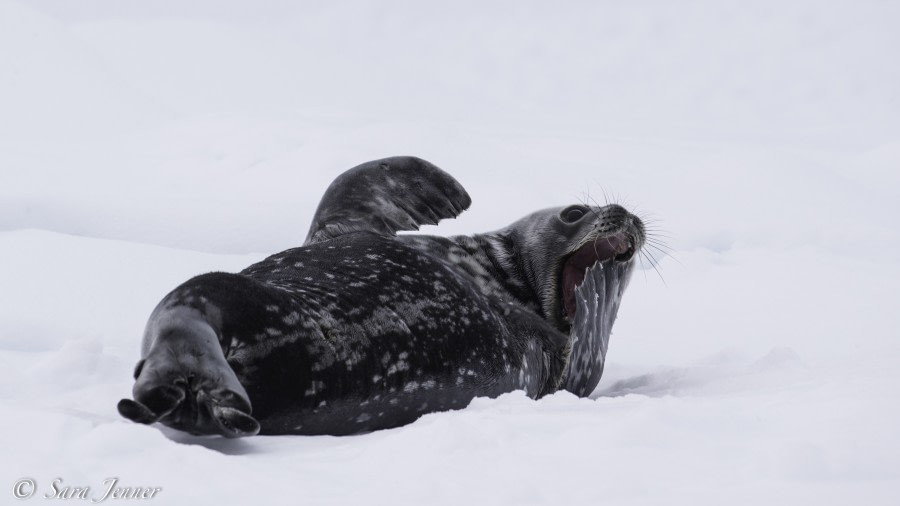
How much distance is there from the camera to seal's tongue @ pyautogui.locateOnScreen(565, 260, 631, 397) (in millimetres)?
3666

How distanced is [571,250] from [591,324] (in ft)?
1.19

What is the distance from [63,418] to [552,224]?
2.43m

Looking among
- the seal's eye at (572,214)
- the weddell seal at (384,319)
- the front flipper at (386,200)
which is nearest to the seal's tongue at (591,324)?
the weddell seal at (384,319)

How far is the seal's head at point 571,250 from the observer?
3979mm

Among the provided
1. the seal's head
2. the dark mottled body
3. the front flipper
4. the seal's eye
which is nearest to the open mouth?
the seal's head

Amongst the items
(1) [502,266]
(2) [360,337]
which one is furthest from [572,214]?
(2) [360,337]

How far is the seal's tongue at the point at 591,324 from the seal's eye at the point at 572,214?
0.75ft

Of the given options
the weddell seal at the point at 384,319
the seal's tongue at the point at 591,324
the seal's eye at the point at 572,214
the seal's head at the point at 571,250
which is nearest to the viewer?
the weddell seal at the point at 384,319

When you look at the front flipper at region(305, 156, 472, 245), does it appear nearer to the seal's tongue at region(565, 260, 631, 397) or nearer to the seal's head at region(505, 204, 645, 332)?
the seal's head at region(505, 204, 645, 332)

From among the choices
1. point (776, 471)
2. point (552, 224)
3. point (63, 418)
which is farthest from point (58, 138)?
point (776, 471)

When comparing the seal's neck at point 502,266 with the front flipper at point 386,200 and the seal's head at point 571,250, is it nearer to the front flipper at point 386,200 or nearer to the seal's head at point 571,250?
the seal's head at point 571,250

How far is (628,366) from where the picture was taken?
4500mm

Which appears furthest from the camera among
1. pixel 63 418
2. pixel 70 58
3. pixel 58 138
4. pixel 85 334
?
pixel 70 58

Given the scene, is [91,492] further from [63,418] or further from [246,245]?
[246,245]
